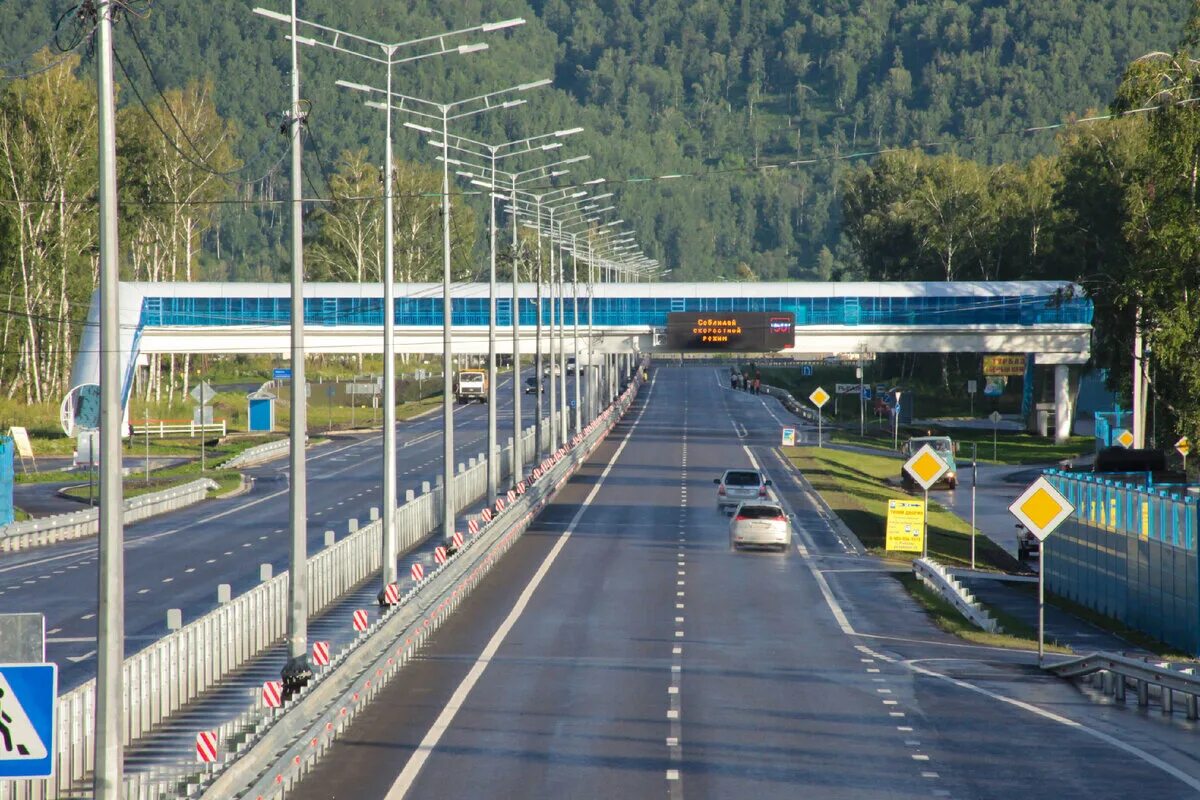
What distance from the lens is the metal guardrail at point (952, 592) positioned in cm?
3525

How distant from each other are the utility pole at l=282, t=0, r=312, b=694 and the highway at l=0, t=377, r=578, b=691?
15.6 ft

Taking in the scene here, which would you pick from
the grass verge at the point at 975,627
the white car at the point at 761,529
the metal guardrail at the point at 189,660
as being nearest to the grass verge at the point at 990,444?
the white car at the point at 761,529

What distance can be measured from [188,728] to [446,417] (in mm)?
18788

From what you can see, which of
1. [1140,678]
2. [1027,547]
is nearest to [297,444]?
[1140,678]

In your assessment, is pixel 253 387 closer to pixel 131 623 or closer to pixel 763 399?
pixel 763 399

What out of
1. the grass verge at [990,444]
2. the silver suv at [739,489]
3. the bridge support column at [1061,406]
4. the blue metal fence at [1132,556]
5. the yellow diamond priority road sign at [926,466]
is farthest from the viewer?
the bridge support column at [1061,406]

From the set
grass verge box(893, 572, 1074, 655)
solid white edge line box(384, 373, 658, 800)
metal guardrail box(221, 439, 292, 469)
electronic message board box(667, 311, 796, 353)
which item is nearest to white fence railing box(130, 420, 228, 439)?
metal guardrail box(221, 439, 292, 469)

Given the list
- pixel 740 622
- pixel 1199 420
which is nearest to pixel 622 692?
pixel 740 622

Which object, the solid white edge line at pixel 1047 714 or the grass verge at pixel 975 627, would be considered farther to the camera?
the grass verge at pixel 975 627

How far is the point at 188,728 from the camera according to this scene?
875 inches

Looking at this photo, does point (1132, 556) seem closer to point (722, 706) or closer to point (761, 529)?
point (761, 529)

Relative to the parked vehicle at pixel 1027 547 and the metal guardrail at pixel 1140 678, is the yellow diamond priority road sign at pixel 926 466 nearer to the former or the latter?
the parked vehicle at pixel 1027 547

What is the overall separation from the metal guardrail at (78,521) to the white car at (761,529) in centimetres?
1755

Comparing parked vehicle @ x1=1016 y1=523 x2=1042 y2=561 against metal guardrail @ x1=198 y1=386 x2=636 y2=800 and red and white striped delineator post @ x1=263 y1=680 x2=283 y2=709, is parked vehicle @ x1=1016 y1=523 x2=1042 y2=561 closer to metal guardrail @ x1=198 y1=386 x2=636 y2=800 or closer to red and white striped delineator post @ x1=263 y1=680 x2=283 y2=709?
metal guardrail @ x1=198 y1=386 x2=636 y2=800
